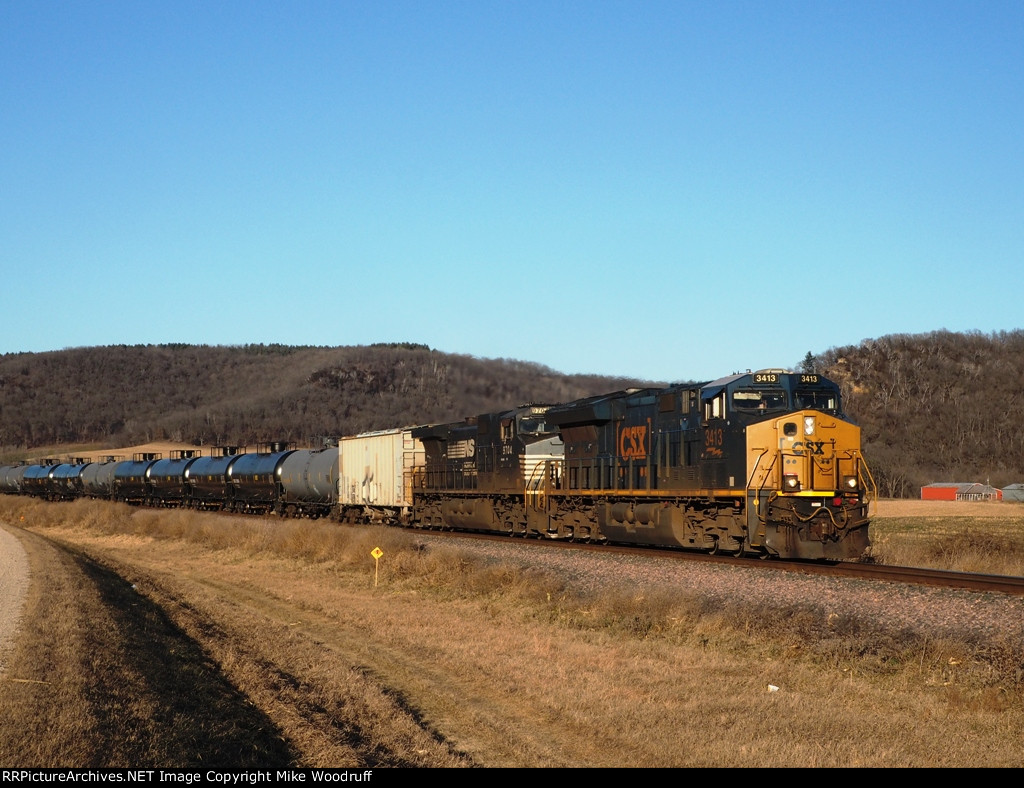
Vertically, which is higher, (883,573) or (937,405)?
(937,405)

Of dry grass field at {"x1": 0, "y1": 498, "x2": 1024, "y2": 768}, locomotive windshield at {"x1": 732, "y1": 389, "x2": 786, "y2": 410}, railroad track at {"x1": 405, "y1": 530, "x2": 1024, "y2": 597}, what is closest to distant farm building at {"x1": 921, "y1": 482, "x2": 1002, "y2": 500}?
railroad track at {"x1": 405, "y1": 530, "x2": 1024, "y2": 597}

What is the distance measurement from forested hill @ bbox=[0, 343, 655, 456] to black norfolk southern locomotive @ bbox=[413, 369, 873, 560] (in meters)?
40.4

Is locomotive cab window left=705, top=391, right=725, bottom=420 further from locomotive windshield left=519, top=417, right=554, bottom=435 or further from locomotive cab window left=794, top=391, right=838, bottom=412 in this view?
locomotive windshield left=519, top=417, right=554, bottom=435

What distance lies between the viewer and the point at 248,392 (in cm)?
16975

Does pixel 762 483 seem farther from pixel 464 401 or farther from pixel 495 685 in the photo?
pixel 464 401

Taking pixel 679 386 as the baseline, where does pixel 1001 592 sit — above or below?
below

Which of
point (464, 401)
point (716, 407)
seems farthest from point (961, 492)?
point (716, 407)

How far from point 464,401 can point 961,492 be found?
51.0 m

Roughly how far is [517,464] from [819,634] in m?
18.1

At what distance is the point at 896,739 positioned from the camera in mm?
9320

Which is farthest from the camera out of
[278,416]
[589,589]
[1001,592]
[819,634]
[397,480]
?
[278,416]

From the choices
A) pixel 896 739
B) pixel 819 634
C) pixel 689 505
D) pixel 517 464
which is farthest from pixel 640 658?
pixel 517 464
